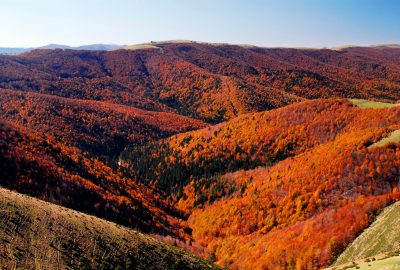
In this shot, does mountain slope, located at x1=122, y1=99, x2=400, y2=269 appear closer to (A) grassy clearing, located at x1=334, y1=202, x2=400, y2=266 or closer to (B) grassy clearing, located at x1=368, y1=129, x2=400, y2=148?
(B) grassy clearing, located at x1=368, y1=129, x2=400, y2=148

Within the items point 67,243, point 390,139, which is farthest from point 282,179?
point 67,243

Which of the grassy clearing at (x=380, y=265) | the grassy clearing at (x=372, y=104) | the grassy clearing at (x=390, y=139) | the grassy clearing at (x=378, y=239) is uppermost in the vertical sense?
the grassy clearing at (x=372, y=104)

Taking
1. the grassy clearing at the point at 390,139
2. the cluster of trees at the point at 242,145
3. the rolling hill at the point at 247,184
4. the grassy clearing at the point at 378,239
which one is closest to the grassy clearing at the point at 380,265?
the grassy clearing at the point at 378,239

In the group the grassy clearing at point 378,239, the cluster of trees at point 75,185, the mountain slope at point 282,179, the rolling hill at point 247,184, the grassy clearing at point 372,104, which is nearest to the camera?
the grassy clearing at point 378,239

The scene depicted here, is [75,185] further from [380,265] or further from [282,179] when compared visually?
[380,265]

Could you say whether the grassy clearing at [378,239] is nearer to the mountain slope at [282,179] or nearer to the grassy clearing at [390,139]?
the mountain slope at [282,179]

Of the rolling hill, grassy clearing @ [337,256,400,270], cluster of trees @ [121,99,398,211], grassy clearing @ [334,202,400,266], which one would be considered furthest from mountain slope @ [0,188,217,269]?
cluster of trees @ [121,99,398,211]
